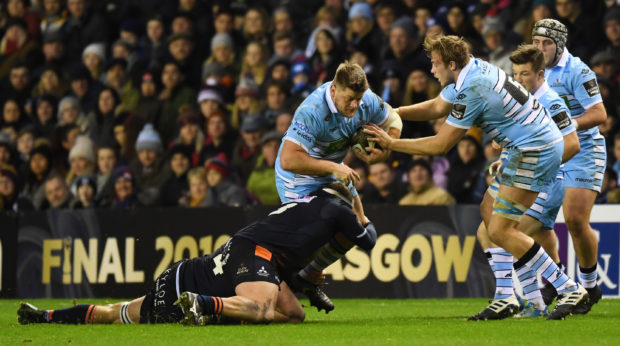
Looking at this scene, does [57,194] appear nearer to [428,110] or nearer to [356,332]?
[428,110]

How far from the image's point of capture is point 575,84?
30.4 ft

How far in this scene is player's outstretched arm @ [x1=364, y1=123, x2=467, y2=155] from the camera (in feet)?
26.6

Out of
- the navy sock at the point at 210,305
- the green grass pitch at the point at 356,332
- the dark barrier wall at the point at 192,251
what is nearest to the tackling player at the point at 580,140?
the green grass pitch at the point at 356,332

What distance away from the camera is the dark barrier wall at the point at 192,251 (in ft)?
39.1

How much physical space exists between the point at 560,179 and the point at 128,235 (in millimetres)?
5560

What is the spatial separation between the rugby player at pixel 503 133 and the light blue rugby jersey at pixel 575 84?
1036mm

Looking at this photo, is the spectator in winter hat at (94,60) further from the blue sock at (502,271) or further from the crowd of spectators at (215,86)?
the blue sock at (502,271)

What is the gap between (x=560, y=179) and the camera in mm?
9438

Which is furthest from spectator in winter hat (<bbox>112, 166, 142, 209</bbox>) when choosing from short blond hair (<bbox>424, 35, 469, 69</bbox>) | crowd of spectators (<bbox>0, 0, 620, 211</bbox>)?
short blond hair (<bbox>424, 35, 469, 69</bbox>)

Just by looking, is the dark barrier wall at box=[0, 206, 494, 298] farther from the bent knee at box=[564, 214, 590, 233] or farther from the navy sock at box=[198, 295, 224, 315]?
the navy sock at box=[198, 295, 224, 315]

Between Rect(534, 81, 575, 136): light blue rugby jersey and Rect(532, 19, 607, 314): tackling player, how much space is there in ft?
1.50

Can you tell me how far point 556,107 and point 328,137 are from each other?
72.5 inches

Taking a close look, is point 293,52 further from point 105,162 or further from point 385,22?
point 105,162

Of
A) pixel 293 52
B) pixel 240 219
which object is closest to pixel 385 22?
pixel 293 52
